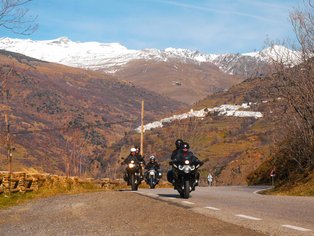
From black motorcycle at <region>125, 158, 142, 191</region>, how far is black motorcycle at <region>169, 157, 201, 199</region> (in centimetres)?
732

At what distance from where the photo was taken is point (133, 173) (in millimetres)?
25781

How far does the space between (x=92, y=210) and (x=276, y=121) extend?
59.5ft

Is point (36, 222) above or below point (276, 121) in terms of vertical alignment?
Answer: below

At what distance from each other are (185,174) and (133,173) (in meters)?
7.96

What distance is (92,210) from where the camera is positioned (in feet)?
46.5

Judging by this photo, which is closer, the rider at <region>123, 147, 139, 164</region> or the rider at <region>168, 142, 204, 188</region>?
the rider at <region>168, 142, 204, 188</region>

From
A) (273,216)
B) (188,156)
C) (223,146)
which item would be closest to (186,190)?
(188,156)

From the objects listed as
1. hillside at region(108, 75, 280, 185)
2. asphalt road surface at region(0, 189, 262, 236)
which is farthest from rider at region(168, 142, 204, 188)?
hillside at region(108, 75, 280, 185)

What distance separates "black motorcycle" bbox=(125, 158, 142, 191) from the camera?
2566cm

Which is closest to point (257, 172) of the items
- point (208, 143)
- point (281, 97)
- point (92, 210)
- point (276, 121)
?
point (276, 121)

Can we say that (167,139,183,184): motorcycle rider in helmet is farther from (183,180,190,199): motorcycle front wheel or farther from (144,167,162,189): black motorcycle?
(144,167,162,189): black motorcycle

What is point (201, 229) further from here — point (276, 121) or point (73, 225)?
point (276, 121)

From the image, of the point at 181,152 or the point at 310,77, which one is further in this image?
the point at 310,77

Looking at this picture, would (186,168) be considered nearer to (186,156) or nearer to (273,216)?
(186,156)
